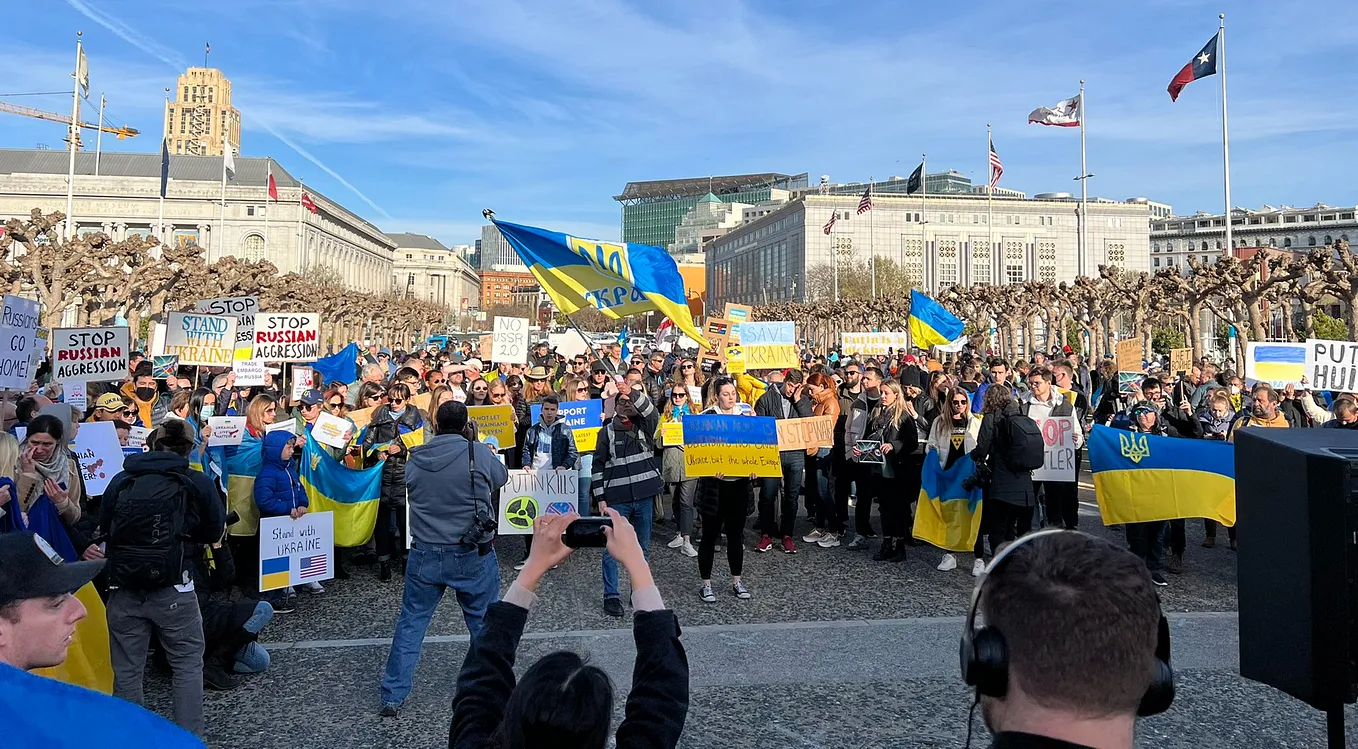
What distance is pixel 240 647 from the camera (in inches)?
231

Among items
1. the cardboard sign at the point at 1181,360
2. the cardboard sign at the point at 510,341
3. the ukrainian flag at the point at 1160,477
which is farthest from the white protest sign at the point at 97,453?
the cardboard sign at the point at 1181,360

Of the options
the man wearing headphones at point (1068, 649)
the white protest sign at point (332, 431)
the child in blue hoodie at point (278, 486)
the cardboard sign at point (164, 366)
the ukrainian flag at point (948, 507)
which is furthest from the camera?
the cardboard sign at point (164, 366)

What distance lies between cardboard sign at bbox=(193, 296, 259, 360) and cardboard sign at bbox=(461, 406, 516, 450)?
570cm

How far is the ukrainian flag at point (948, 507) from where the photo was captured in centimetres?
887

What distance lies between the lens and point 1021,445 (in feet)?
25.5

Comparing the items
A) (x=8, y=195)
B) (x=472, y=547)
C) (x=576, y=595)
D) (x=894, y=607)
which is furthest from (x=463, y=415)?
(x=8, y=195)

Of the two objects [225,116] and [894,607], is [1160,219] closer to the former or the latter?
[225,116]

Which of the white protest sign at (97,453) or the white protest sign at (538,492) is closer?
the white protest sign at (97,453)

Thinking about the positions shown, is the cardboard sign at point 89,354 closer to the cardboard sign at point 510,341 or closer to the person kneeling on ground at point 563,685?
the cardboard sign at point 510,341

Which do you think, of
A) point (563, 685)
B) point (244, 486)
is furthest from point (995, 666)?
point (244, 486)

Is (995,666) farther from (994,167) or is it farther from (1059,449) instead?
(994,167)

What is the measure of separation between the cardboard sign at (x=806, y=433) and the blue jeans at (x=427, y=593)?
4576 millimetres

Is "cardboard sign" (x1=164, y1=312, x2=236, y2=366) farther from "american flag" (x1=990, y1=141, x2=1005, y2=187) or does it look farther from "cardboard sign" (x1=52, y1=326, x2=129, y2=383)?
"american flag" (x1=990, y1=141, x2=1005, y2=187)

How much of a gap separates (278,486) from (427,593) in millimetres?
2908
